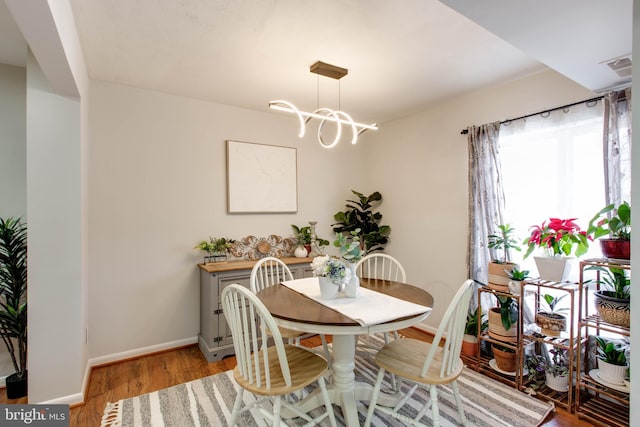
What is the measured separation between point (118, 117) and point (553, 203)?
12.7ft

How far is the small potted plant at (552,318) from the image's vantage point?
2.29 metres

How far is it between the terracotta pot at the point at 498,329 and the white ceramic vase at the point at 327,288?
4.80 feet

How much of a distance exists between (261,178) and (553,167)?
277cm

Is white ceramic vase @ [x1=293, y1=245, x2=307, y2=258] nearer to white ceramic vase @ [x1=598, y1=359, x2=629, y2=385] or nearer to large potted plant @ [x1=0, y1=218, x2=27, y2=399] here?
large potted plant @ [x1=0, y1=218, x2=27, y2=399]

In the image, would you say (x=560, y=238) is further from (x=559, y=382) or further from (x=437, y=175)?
(x=437, y=175)

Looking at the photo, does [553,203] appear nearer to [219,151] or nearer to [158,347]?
[219,151]

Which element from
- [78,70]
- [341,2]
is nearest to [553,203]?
[341,2]

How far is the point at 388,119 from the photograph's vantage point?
4.02m

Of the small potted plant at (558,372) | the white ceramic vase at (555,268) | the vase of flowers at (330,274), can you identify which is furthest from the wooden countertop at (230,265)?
the small potted plant at (558,372)

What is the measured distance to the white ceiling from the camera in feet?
5.29

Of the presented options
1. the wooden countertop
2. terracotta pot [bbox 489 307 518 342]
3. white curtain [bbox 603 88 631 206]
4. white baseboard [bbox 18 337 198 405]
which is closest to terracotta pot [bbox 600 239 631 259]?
white curtain [bbox 603 88 631 206]

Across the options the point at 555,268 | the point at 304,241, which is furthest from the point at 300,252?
the point at 555,268

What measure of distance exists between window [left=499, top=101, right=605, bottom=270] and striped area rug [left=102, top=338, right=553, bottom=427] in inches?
44.8

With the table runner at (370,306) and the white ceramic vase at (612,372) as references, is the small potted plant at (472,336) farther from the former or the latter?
the table runner at (370,306)
